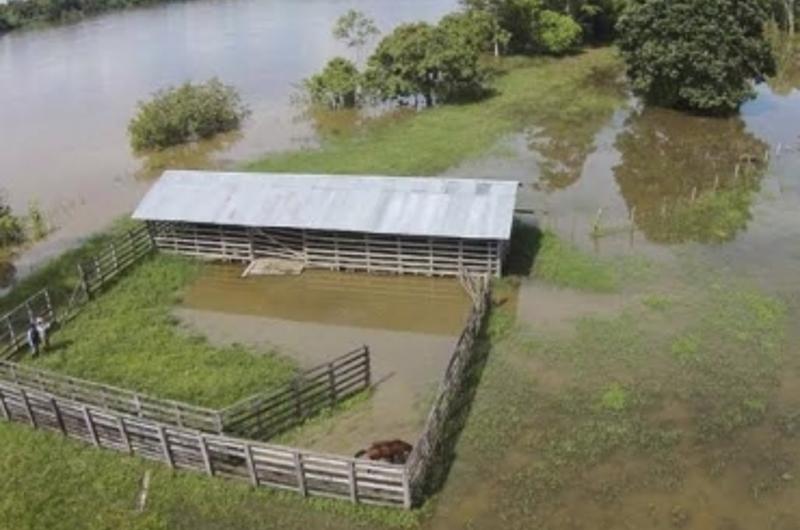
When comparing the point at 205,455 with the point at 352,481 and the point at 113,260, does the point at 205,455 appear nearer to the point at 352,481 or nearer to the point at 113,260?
the point at 352,481

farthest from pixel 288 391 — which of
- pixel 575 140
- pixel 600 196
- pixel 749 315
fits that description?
pixel 575 140

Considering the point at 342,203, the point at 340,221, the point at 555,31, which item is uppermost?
the point at 342,203

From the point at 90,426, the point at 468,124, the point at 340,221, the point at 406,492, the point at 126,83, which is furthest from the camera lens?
the point at 126,83

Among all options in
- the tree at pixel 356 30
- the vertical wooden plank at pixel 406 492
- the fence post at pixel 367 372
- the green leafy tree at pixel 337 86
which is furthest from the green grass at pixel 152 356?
the tree at pixel 356 30

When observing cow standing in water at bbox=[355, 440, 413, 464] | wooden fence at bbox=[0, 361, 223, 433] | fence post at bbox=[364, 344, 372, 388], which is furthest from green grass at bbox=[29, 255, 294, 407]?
cow standing in water at bbox=[355, 440, 413, 464]

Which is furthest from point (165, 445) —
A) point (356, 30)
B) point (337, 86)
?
point (356, 30)

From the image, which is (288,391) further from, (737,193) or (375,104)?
(375,104)
